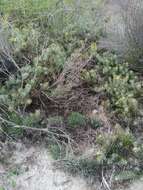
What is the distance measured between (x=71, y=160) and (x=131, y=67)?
1277 mm

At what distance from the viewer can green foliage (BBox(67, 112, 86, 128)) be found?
Result: 3.59 m

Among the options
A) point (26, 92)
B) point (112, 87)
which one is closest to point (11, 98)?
point (26, 92)

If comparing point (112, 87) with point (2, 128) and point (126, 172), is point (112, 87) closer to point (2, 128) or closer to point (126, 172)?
point (126, 172)

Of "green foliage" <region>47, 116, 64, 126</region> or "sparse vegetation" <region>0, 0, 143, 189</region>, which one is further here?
"green foliage" <region>47, 116, 64, 126</region>

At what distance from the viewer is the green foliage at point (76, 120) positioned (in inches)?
141

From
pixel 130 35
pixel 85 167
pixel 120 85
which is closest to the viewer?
pixel 85 167

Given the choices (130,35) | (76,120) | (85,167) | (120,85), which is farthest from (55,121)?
(130,35)

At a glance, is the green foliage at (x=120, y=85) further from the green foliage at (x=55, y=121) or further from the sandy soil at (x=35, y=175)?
the sandy soil at (x=35, y=175)

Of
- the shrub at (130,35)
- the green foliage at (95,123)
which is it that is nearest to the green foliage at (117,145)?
the green foliage at (95,123)

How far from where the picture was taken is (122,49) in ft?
13.3

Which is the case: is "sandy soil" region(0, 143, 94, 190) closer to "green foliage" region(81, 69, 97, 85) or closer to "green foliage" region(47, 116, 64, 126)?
"green foliage" region(47, 116, 64, 126)

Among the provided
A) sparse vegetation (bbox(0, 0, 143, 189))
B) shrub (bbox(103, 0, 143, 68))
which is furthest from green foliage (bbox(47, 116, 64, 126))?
shrub (bbox(103, 0, 143, 68))

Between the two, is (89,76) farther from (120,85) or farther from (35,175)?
(35,175)

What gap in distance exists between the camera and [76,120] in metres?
3.60
